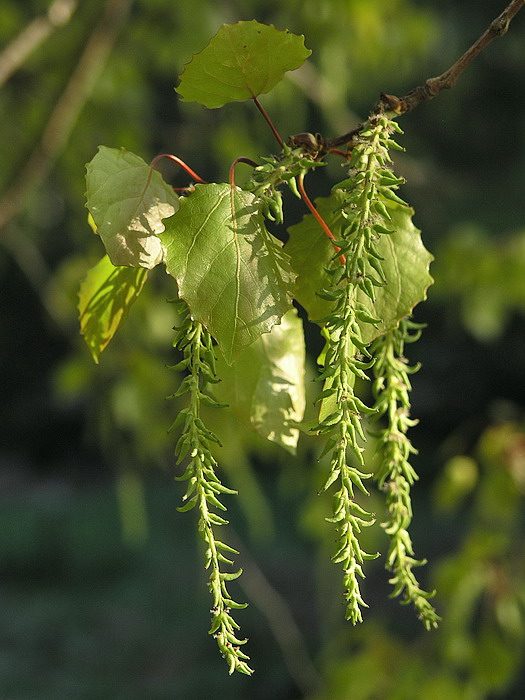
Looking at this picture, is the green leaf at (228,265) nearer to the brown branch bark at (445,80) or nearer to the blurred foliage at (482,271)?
the brown branch bark at (445,80)

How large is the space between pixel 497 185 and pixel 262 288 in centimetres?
636

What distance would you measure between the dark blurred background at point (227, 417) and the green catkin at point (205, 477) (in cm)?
41

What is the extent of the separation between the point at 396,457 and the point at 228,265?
0.35 ft

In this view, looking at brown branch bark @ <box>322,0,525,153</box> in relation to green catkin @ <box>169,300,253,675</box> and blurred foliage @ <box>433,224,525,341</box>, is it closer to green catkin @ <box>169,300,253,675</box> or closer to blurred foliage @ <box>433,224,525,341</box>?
green catkin @ <box>169,300,253,675</box>

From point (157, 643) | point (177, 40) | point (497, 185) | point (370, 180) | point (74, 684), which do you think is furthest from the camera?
point (497, 185)

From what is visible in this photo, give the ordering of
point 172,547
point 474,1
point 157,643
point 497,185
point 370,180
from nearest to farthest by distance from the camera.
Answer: point 370,180 < point 157,643 < point 172,547 < point 474,1 < point 497,185

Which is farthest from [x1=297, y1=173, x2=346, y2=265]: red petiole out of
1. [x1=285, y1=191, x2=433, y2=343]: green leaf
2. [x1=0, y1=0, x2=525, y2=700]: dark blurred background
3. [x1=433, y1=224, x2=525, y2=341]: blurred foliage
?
[x1=433, y1=224, x2=525, y2=341]: blurred foliage

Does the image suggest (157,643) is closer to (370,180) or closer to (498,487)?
(498,487)

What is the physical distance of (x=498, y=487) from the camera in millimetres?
1432

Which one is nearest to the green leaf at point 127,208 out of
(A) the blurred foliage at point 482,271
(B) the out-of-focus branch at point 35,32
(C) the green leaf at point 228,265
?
(C) the green leaf at point 228,265

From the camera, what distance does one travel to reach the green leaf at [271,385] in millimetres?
408

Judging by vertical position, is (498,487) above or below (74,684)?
above

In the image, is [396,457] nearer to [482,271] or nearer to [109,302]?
[109,302]

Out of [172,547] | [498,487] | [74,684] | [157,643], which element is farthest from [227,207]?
[172,547]
